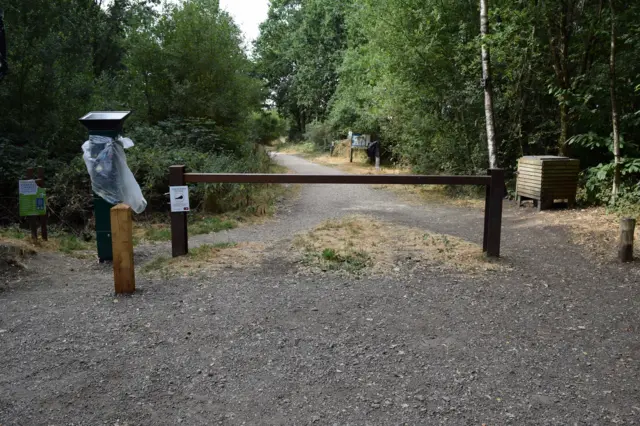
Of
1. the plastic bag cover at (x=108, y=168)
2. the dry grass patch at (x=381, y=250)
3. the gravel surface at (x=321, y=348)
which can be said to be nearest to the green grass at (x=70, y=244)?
the gravel surface at (x=321, y=348)

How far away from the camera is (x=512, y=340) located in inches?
150

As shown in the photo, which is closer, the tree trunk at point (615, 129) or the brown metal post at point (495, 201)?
the brown metal post at point (495, 201)

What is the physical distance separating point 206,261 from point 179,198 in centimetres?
80

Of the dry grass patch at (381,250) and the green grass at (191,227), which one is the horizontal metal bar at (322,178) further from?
the green grass at (191,227)

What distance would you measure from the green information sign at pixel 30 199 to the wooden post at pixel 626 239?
7597 millimetres

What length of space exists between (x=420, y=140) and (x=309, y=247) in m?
9.78

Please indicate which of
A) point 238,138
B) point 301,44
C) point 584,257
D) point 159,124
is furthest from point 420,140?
point 301,44

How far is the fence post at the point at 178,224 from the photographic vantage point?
5.77 meters

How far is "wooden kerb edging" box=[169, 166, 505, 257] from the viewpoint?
5.74 m

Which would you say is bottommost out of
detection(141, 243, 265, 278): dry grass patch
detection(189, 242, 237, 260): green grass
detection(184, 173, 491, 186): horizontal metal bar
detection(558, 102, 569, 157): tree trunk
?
detection(141, 243, 265, 278): dry grass patch

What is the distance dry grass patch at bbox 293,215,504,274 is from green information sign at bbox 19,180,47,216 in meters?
3.57

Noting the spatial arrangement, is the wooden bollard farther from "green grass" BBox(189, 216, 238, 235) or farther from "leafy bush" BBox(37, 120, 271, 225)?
"green grass" BBox(189, 216, 238, 235)

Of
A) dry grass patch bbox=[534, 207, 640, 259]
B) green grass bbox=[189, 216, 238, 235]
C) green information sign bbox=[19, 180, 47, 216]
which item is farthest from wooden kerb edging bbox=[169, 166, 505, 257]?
green grass bbox=[189, 216, 238, 235]

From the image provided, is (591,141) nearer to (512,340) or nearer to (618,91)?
(618,91)
